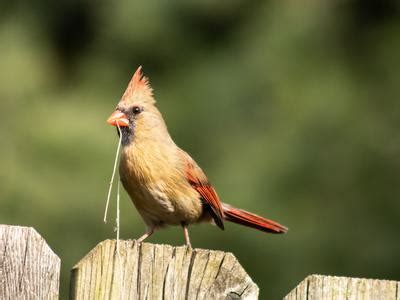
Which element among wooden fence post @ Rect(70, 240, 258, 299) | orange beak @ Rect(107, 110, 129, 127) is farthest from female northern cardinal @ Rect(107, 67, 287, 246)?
wooden fence post @ Rect(70, 240, 258, 299)

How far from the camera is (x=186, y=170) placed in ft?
14.4

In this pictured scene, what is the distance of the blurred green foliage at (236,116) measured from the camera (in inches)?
268

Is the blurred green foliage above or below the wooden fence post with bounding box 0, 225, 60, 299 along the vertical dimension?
above

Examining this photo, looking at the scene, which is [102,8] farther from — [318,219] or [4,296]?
[4,296]

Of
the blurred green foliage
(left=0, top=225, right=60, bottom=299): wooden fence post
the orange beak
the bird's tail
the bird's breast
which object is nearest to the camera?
(left=0, top=225, right=60, bottom=299): wooden fence post

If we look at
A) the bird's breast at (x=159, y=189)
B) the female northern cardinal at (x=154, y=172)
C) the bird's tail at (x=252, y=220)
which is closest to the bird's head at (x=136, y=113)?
the female northern cardinal at (x=154, y=172)

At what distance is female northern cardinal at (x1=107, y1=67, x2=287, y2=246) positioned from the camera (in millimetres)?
4277

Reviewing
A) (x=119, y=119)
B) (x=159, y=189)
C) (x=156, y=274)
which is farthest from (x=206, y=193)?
(x=156, y=274)

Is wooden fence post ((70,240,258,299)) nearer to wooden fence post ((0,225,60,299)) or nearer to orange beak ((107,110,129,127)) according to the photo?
wooden fence post ((0,225,60,299))

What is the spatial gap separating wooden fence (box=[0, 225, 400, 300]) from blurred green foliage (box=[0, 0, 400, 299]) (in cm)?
392

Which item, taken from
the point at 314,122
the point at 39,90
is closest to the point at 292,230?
the point at 314,122

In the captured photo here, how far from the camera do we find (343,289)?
2.54 m

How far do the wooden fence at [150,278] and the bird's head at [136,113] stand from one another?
1.75 metres

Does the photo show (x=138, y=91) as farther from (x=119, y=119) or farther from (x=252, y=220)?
(x=252, y=220)
